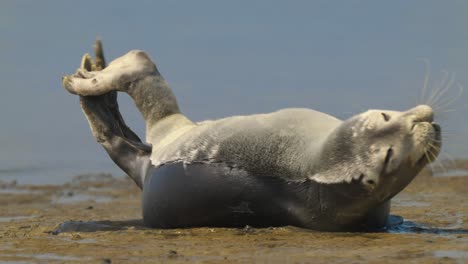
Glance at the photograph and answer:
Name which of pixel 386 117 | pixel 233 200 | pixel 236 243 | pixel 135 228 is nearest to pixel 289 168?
pixel 233 200

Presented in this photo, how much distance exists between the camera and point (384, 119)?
8.11 metres

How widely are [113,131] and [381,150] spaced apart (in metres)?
3.73

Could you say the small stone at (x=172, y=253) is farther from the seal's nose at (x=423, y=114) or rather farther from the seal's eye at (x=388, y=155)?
the seal's nose at (x=423, y=114)

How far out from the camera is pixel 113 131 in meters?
10.9

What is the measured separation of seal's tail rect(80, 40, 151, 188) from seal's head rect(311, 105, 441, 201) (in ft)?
8.07

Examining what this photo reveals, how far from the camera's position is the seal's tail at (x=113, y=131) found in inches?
406

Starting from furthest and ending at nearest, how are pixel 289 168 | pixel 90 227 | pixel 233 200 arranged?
pixel 90 227, pixel 233 200, pixel 289 168

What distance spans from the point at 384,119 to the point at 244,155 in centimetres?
129

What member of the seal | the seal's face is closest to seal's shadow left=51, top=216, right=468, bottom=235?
the seal

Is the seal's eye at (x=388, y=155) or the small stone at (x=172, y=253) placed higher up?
the seal's eye at (x=388, y=155)

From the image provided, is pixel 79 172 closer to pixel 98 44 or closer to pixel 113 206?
pixel 113 206

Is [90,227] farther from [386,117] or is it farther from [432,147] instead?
[432,147]

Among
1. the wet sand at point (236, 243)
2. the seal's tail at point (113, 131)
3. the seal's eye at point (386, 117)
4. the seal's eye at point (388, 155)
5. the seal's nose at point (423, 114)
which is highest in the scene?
the seal's nose at point (423, 114)

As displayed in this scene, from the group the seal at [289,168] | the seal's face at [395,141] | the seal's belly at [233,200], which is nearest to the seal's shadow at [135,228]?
the seal at [289,168]
